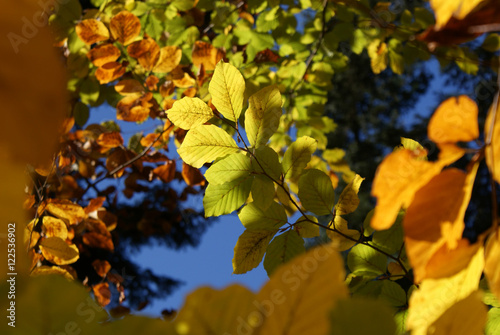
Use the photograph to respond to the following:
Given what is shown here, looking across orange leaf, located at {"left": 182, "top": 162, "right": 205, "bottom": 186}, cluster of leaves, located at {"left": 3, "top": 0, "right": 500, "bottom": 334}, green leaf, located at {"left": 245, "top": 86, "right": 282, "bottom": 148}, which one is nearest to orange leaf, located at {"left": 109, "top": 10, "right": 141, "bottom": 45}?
cluster of leaves, located at {"left": 3, "top": 0, "right": 500, "bottom": 334}

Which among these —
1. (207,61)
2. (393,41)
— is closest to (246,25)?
(207,61)

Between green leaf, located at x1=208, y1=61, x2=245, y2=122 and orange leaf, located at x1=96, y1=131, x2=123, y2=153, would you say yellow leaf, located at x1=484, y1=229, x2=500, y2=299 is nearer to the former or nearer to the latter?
green leaf, located at x1=208, y1=61, x2=245, y2=122

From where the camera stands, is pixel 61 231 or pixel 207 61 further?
pixel 207 61

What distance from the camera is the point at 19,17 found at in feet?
0.50

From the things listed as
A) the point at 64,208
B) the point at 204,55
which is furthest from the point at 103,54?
the point at 64,208

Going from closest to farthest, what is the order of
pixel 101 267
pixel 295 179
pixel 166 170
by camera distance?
pixel 295 179 → pixel 166 170 → pixel 101 267

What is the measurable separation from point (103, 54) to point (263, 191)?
78 centimetres

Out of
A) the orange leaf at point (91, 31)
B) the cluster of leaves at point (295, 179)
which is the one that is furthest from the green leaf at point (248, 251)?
the orange leaf at point (91, 31)

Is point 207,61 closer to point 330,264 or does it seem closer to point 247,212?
point 247,212

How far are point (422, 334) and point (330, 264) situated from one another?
112mm

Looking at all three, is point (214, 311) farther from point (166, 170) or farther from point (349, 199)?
point (166, 170)

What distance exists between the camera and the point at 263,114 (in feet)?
1.68

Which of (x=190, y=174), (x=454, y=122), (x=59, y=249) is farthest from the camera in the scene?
(x=190, y=174)

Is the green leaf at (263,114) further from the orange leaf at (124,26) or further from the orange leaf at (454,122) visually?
the orange leaf at (124,26)
